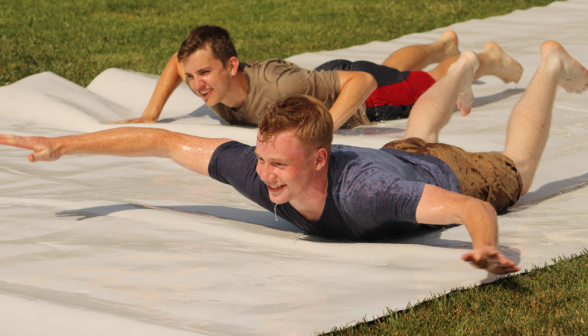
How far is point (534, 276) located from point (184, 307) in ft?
4.06

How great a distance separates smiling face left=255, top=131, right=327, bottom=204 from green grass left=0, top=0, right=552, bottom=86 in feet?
16.1

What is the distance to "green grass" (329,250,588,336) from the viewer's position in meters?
1.95

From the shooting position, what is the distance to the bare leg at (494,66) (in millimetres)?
4970

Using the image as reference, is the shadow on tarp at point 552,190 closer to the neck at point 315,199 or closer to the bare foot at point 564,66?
the bare foot at point 564,66

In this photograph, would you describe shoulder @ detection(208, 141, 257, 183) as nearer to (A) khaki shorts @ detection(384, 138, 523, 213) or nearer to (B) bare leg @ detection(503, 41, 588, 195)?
(A) khaki shorts @ detection(384, 138, 523, 213)

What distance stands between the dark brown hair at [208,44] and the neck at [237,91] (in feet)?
0.54

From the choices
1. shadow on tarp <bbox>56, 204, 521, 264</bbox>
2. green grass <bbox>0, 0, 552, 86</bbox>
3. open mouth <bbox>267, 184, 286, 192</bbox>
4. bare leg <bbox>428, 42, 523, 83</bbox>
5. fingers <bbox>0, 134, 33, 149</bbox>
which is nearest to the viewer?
open mouth <bbox>267, 184, 286, 192</bbox>

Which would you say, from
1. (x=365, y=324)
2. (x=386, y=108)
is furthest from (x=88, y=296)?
(x=386, y=108)

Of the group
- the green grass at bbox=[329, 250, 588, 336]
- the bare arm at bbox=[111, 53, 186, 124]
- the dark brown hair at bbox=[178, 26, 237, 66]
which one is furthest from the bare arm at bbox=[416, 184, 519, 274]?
the bare arm at bbox=[111, 53, 186, 124]

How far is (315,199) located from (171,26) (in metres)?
7.81

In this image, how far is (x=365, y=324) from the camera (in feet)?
6.43

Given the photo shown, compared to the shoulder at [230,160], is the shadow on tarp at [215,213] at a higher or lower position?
lower

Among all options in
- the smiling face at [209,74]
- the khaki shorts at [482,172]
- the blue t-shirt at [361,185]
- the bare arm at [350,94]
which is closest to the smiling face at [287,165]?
the blue t-shirt at [361,185]

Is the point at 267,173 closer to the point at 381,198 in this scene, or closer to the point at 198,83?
the point at 381,198
